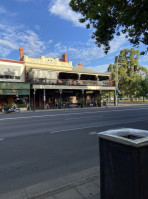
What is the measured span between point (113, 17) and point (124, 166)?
27.7 feet

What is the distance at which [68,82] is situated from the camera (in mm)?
26094

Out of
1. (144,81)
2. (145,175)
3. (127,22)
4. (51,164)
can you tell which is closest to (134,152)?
(145,175)

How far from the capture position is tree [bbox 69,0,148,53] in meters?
7.16

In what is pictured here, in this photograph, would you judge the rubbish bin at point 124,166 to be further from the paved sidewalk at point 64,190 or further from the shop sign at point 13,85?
the shop sign at point 13,85

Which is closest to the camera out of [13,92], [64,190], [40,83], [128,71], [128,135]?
[128,135]

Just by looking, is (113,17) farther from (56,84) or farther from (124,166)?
(56,84)

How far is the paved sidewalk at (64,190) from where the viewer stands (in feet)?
8.73

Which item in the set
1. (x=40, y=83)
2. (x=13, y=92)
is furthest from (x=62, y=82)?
(x=13, y=92)

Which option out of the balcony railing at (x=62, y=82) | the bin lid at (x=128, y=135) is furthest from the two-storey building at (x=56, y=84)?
the bin lid at (x=128, y=135)

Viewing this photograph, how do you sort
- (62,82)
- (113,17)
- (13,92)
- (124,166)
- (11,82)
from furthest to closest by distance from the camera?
(62,82)
(13,92)
(11,82)
(113,17)
(124,166)

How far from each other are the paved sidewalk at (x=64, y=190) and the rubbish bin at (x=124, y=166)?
69 cm

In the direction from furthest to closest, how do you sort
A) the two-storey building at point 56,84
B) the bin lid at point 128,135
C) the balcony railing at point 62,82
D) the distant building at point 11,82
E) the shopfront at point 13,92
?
the two-storey building at point 56,84
the balcony railing at point 62,82
the distant building at point 11,82
the shopfront at point 13,92
the bin lid at point 128,135

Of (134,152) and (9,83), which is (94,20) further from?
(9,83)

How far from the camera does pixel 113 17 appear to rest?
8.23m
